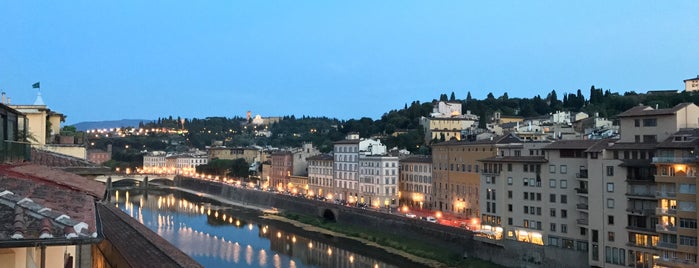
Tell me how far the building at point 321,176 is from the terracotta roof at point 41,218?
53164mm

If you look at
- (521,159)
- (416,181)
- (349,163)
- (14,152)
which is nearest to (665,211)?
(521,159)

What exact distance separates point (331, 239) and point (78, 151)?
23.3 meters

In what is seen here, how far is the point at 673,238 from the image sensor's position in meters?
22.8

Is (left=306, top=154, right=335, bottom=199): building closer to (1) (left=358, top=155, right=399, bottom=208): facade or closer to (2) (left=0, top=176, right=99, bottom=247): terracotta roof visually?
(1) (left=358, top=155, right=399, bottom=208): facade

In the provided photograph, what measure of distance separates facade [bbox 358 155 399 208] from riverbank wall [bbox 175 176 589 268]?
13.0 ft

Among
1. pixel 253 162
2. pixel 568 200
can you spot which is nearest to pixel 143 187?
pixel 253 162

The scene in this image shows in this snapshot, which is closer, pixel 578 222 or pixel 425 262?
pixel 578 222

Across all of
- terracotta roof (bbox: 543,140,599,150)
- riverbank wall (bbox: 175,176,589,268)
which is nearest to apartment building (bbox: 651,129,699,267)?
terracotta roof (bbox: 543,140,599,150)

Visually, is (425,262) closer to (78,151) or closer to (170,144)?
(78,151)

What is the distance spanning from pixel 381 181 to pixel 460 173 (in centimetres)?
954

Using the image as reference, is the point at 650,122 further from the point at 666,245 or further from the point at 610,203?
the point at 666,245

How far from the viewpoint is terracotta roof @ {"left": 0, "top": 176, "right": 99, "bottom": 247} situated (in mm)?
3584

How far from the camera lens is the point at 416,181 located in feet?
161

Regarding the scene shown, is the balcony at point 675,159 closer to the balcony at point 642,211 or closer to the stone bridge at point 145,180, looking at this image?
the balcony at point 642,211
